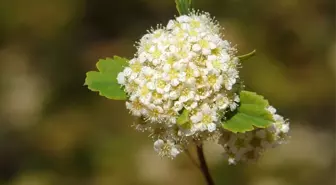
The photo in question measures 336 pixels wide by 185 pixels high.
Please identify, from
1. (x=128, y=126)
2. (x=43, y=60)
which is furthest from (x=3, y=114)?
(x=128, y=126)

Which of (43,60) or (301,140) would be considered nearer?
(301,140)

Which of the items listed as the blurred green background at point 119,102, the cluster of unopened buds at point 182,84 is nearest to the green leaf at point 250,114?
the cluster of unopened buds at point 182,84

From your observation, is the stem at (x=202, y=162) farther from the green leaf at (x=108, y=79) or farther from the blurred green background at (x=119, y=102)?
the blurred green background at (x=119, y=102)

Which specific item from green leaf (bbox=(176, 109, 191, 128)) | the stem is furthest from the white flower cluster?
green leaf (bbox=(176, 109, 191, 128))

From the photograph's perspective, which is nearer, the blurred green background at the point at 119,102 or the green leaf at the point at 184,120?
the green leaf at the point at 184,120

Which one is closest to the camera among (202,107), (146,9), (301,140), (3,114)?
(202,107)

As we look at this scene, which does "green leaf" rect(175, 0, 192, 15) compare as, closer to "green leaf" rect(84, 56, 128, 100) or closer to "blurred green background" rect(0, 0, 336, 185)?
"green leaf" rect(84, 56, 128, 100)

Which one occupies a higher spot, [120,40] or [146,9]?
[146,9]

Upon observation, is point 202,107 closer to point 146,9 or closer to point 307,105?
point 307,105

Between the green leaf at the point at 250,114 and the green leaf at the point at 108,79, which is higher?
the green leaf at the point at 108,79
